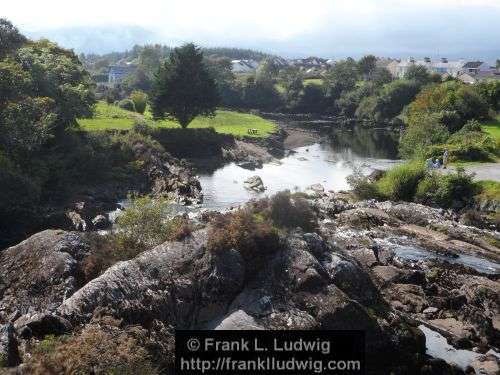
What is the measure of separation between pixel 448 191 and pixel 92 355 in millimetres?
36130

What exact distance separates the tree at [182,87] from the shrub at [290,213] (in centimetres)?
4560

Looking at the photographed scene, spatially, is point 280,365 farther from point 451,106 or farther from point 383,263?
point 451,106

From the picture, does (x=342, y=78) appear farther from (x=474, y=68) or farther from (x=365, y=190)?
(x=365, y=190)

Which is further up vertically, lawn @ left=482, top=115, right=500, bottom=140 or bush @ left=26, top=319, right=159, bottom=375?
bush @ left=26, top=319, right=159, bottom=375

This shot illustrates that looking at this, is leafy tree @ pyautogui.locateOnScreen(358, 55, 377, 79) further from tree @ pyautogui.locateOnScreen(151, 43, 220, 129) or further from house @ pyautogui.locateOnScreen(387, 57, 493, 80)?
tree @ pyautogui.locateOnScreen(151, 43, 220, 129)

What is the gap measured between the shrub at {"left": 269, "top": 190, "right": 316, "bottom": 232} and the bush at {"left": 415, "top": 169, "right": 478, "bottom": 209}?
20290 mm

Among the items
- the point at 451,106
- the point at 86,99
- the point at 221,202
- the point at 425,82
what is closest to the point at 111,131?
the point at 86,99

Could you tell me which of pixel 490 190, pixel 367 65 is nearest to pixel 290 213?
pixel 490 190

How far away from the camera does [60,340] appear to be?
60.9 feet

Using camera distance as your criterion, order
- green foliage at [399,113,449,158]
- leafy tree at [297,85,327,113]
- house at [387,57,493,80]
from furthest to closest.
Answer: house at [387,57,493,80] → leafy tree at [297,85,327,113] → green foliage at [399,113,449,158]

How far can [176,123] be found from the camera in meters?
79.8

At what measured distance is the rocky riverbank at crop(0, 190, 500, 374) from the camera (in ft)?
68.4

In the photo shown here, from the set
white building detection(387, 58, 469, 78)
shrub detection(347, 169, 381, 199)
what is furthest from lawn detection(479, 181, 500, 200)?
white building detection(387, 58, 469, 78)

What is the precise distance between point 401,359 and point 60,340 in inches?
527
